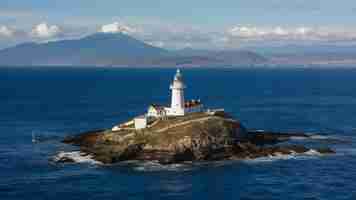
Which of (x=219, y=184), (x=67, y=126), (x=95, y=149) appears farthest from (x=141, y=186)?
(x=67, y=126)

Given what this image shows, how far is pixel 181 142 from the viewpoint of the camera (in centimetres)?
8219

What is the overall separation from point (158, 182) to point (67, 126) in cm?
4665

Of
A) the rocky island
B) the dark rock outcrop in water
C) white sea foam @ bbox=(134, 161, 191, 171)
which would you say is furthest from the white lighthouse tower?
white sea foam @ bbox=(134, 161, 191, 171)

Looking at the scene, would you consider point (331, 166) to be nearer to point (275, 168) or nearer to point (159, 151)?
point (275, 168)

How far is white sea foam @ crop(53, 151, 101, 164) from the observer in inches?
3157

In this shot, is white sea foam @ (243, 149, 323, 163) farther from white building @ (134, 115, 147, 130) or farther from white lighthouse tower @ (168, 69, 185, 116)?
white lighthouse tower @ (168, 69, 185, 116)

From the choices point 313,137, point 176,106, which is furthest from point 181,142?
point 313,137

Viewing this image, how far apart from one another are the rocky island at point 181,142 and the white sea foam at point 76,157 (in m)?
0.65

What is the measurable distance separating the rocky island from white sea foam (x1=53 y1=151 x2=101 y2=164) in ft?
2.13

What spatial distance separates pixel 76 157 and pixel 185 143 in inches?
550

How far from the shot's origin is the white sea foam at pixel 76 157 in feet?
263

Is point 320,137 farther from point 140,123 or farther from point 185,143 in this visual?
point 140,123

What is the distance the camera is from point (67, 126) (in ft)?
370

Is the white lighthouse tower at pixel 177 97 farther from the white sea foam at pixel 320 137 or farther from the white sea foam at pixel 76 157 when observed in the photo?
the white sea foam at pixel 320 137
